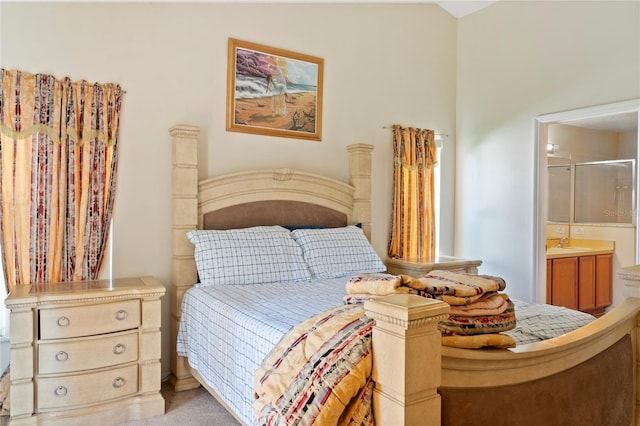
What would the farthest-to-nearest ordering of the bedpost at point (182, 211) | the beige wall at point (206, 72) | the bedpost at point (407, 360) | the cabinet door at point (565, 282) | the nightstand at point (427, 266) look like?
the cabinet door at point (565, 282)
the nightstand at point (427, 266)
the bedpost at point (182, 211)
the beige wall at point (206, 72)
the bedpost at point (407, 360)

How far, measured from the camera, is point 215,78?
3248 mm

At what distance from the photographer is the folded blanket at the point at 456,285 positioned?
153 cm

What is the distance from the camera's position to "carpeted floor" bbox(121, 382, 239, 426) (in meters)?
2.49

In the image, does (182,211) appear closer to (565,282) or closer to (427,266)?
(427,266)

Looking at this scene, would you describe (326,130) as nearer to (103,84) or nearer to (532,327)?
(103,84)

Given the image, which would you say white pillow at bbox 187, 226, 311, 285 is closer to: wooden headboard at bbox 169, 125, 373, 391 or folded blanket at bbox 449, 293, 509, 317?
wooden headboard at bbox 169, 125, 373, 391

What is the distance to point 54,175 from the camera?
2.65 meters

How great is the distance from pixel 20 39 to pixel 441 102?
11.3ft

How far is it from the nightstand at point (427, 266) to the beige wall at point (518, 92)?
0.50 meters

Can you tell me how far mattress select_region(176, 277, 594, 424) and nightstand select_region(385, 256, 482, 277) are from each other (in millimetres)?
1031

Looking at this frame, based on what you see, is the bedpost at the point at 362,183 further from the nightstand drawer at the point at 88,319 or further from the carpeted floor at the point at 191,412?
Answer: the nightstand drawer at the point at 88,319

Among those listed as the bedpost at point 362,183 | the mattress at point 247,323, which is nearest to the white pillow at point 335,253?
the mattress at point 247,323

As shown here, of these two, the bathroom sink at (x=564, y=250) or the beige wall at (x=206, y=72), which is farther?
the bathroom sink at (x=564, y=250)

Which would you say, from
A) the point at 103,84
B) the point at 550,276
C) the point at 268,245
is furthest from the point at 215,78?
the point at 550,276
